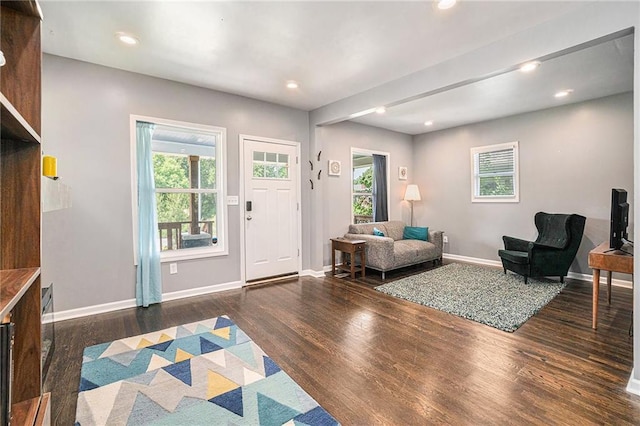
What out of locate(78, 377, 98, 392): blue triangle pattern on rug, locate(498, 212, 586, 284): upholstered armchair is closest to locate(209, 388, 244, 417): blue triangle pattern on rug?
locate(78, 377, 98, 392): blue triangle pattern on rug

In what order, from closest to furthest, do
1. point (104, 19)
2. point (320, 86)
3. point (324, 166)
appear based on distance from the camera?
point (104, 19) → point (320, 86) → point (324, 166)

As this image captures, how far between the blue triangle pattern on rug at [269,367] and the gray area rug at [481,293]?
6.42 feet

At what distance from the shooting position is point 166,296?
367 centimetres

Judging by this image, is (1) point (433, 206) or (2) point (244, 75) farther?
(1) point (433, 206)

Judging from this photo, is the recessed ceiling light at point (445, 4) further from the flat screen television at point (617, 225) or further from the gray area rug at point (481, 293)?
the gray area rug at point (481, 293)

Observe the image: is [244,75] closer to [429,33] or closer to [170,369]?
[429,33]

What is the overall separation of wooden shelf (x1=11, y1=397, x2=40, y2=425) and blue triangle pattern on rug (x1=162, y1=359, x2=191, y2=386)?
119cm

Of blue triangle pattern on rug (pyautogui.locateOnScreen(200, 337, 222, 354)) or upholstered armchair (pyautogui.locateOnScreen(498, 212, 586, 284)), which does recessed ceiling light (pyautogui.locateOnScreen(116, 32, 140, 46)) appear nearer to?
blue triangle pattern on rug (pyautogui.locateOnScreen(200, 337, 222, 354))

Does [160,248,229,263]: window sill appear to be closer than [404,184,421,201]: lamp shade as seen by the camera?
Yes

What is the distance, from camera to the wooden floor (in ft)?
5.81

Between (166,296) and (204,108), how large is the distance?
2355 millimetres

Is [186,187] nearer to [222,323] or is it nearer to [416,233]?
[222,323]

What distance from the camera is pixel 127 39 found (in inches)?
107

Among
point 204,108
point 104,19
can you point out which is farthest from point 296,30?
point 204,108
